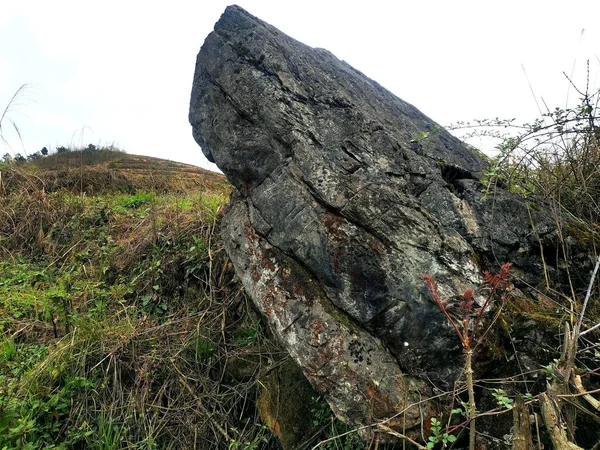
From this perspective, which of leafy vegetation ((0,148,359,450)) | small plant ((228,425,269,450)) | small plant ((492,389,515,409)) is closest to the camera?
small plant ((492,389,515,409))

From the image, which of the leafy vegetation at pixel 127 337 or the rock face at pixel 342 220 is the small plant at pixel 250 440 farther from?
the rock face at pixel 342 220

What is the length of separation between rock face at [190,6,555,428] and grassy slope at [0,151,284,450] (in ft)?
2.67

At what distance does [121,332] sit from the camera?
3379 mm

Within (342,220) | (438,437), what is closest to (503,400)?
(438,437)

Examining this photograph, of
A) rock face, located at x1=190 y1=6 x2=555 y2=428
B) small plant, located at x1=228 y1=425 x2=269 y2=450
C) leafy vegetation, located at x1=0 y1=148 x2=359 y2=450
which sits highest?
rock face, located at x1=190 y1=6 x2=555 y2=428

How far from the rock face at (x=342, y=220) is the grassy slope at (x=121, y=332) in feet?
2.67

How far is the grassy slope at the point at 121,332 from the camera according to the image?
279 centimetres

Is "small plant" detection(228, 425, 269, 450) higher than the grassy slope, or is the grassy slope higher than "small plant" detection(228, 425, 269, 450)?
the grassy slope

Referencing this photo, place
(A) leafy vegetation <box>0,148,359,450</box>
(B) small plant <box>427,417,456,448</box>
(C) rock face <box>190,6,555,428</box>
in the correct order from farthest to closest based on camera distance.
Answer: (A) leafy vegetation <box>0,148,359,450</box>, (C) rock face <box>190,6,555,428</box>, (B) small plant <box>427,417,456,448</box>

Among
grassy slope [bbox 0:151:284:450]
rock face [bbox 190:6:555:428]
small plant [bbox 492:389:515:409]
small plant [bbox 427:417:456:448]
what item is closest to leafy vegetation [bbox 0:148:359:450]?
grassy slope [bbox 0:151:284:450]

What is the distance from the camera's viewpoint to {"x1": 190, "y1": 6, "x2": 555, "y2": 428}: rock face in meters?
2.23

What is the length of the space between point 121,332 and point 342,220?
208cm

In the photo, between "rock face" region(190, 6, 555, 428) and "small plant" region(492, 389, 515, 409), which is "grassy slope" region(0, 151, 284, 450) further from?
"small plant" region(492, 389, 515, 409)

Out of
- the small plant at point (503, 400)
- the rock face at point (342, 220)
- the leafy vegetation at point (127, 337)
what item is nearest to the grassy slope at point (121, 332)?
the leafy vegetation at point (127, 337)
